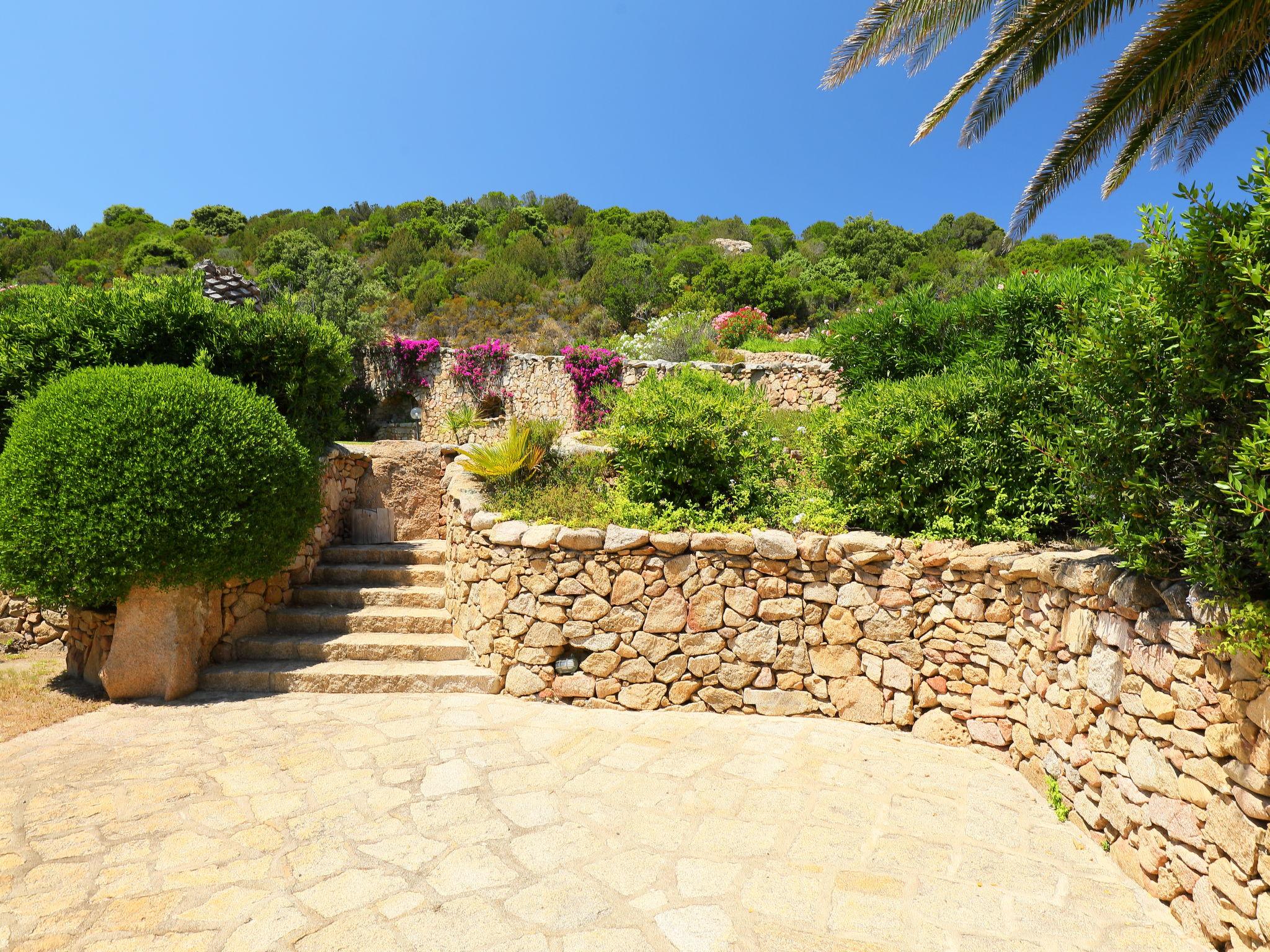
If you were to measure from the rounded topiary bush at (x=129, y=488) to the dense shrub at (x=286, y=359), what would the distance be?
3.53 ft

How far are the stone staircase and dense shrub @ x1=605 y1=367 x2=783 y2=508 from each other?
7.38 feet

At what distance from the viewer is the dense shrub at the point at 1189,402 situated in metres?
2.53

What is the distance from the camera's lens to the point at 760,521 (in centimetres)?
562

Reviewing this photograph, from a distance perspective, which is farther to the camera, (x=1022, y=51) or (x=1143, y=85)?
(x=1022, y=51)

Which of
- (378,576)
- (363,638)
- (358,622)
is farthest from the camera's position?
(378,576)

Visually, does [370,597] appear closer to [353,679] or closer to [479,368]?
[353,679]

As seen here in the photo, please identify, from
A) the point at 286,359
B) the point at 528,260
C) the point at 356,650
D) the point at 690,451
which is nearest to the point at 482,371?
the point at 286,359

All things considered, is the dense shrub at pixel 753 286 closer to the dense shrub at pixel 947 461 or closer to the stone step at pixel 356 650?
the dense shrub at pixel 947 461

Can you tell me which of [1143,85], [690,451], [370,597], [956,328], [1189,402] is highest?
[1143,85]

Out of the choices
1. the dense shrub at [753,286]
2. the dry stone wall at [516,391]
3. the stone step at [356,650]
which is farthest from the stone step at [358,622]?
the dense shrub at [753,286]

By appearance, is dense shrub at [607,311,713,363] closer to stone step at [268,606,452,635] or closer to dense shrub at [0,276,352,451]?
dense shrub at [0,276,352,451]

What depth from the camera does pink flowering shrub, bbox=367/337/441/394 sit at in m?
15.3

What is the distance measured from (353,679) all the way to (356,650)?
412mm

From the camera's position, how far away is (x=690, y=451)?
6.07 m
